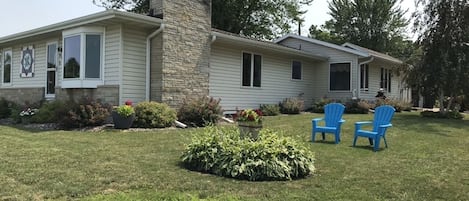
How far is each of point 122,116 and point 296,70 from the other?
35.8ft

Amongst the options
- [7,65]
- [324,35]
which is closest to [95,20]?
[7,65]

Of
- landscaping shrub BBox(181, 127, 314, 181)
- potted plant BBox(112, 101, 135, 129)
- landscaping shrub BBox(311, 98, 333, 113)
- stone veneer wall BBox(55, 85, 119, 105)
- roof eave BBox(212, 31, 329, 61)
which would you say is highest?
roof eave BBox(212, 31, 329, 61)

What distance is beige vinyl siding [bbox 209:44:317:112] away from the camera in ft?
49.6

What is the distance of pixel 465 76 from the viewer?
16156mm

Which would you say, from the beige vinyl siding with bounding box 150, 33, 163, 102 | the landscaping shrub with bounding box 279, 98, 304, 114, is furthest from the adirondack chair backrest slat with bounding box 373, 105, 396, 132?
the landscaping shrub with bounding box 279, 98, 304, 114

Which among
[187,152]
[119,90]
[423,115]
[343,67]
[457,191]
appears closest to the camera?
[457,191]

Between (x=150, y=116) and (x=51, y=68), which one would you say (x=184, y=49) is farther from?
(x=51, y=68)

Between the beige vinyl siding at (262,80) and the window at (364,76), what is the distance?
250 cm

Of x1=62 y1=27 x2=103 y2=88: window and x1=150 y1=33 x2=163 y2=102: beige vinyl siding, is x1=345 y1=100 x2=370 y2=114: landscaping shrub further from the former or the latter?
x1=62 y1=27 x2=103 y2=88: window

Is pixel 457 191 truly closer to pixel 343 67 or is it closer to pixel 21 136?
pixel 21 136

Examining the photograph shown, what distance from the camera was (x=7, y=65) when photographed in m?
17.6

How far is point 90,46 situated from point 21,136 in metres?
4.05

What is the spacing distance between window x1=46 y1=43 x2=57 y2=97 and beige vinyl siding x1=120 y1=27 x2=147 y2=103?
12.6ft

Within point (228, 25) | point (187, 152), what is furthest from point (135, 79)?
point (228, 25)
